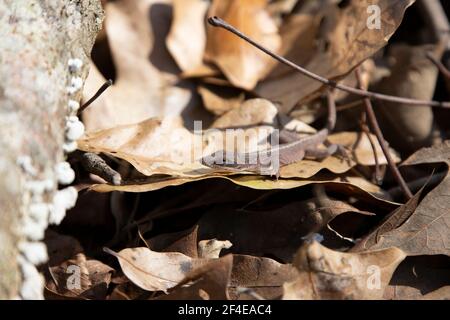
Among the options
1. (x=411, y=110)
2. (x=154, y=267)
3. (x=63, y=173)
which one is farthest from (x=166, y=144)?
(x=411, y=110)

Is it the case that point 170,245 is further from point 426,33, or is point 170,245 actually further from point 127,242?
point 426,33

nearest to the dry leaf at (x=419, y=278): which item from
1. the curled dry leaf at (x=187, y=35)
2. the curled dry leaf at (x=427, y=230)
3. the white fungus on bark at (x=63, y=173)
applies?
the curled dry leaf at (x=427, y=230)

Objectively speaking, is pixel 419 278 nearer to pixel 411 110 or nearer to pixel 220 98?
pixel 411 110

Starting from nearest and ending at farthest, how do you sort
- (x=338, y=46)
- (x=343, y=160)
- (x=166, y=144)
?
1. (x=166, y=144)
2. (x=343, y=160)
3. (x=338, y=46)

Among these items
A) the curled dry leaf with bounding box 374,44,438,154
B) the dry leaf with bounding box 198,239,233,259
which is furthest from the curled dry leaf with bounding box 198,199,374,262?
the curled dry leaf with bounding box 374,44,438,154

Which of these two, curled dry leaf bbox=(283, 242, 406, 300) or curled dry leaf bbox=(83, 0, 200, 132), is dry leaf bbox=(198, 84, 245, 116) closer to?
curled dry leaf bbox=(83, 0, 200, 132)

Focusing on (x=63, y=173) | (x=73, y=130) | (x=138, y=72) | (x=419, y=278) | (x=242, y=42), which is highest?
(x=242, y=42)

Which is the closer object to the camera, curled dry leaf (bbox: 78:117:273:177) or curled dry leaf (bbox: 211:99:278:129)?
curled dry leaf (bbox: 78:117:273:177)
